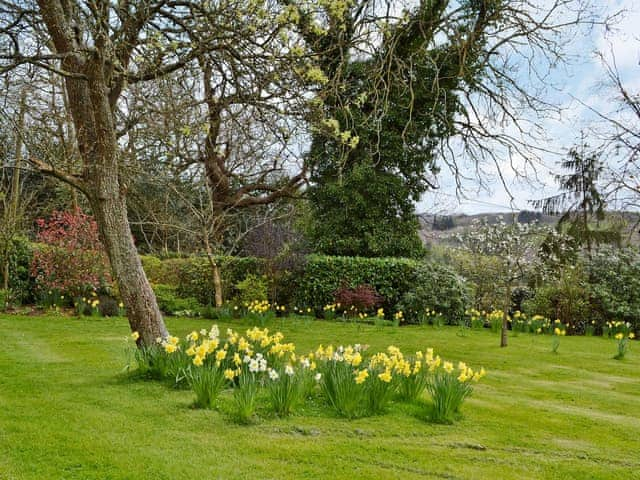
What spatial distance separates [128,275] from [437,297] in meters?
8.80

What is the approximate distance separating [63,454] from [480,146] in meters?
7.83

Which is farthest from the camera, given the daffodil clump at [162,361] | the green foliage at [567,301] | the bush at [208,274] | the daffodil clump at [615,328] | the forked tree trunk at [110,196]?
the bush at [208,274]

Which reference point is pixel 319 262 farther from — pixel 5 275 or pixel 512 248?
pixel 5 275

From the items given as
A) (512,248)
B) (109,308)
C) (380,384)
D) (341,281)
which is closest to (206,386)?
(380,384)

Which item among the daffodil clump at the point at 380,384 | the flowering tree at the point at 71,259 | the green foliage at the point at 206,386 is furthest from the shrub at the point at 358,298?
the green foliage at the point at 206,386

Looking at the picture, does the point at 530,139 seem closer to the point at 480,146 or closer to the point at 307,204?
the point at 480,146

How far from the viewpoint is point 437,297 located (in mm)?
12961

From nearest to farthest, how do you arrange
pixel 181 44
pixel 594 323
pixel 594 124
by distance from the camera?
pixel 181 44, pixel 594 323, pixel 594 124

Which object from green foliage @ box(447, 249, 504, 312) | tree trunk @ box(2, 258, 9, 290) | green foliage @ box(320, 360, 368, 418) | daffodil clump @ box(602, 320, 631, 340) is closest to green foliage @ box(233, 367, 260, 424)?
green foliage @ box(320, 360, 368, 418)

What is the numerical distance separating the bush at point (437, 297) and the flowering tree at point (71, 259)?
6.96 meters

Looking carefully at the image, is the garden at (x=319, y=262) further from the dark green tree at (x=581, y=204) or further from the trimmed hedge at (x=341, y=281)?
the dark green tree at (x=581, y=204)

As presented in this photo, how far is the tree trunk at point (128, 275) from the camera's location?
220 inches

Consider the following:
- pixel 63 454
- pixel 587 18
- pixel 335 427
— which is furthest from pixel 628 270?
pixel 63 454

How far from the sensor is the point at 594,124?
16594 millimetres
